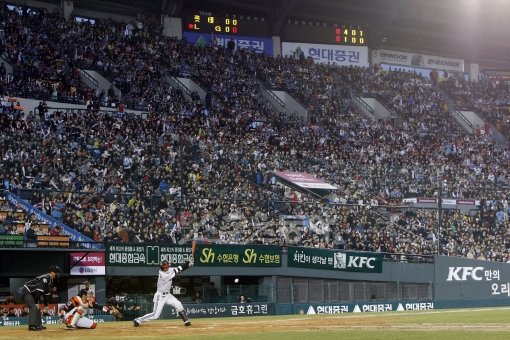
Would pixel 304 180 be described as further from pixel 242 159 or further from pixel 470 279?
pixel 470 279

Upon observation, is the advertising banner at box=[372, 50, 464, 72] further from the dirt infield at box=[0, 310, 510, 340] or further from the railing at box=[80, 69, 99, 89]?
the dirt infield at box=[0, 310, 510, 340]

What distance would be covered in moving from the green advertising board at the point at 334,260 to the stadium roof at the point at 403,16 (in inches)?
975

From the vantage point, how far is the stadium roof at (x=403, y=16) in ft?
195

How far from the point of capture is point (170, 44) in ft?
183

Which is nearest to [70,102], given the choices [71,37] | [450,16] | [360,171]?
[71,37]

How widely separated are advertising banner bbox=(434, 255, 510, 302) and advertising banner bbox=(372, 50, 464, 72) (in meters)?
26.3

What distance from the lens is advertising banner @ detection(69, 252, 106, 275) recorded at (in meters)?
34.6

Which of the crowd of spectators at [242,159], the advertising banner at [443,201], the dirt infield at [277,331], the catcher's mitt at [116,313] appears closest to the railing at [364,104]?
the crowd of spectators at [242,159]

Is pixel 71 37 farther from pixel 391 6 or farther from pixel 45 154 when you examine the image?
pixel 391 6

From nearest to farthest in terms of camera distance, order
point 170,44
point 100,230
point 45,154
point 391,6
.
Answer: point 100,230 → point 45,154 → point 170,44 → point 391,6

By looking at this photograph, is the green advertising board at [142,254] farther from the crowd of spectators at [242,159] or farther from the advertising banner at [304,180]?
the advertising banner at [304,180]

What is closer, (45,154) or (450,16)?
(45,154)

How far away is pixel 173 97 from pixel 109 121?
7252 millimetres

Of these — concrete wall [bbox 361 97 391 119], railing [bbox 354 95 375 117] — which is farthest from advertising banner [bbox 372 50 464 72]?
railing [bbox 354 95 375 117]
